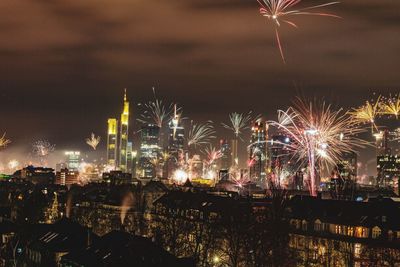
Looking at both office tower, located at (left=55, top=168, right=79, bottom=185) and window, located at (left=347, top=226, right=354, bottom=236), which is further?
office tower, located at (left=55, top=168, right=79, bottom=185)

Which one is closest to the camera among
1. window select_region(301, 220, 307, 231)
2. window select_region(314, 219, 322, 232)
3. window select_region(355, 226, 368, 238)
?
window select_region(355, 226, 368, 238)

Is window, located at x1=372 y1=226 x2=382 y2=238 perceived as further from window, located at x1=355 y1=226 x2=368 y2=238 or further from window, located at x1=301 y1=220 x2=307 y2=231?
window, located at x1=301 y1=220 x2=307 y2=231

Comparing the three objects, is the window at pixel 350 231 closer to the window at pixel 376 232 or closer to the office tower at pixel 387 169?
the window at pixel 376 232

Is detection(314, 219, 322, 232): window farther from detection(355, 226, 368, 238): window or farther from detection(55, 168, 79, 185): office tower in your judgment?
detection(55, 168, 79, 185): office tower

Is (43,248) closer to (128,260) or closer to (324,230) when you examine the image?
(128,260)

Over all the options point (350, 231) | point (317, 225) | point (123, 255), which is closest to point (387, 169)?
point (317, 225)

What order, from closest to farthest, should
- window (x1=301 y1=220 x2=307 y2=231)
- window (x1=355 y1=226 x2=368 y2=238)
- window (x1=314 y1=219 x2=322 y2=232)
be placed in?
window (x1=355 y1=226 x2=368 y2=238), window (x1=314 y1=219 x2=322 y2=232), window (x1=301 y1=220 x2=307 y2=231)

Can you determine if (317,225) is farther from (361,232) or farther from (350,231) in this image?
(361,232)

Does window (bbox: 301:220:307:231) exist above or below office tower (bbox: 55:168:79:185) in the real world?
below

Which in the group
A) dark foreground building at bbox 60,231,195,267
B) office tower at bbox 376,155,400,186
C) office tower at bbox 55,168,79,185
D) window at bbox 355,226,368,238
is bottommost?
dark foreground building at bbox 60,231,195,267

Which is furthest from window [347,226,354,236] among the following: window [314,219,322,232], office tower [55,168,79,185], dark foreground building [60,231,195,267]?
office tower [55,168,79,185]

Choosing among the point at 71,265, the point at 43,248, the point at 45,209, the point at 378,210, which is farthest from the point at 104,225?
the point at 378,210

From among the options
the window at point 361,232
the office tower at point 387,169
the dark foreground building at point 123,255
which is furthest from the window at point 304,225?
the office tower at point 387,169
